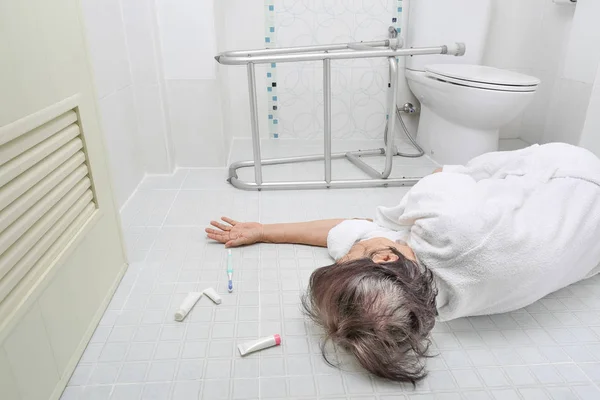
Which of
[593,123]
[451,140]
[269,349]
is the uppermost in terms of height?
[593,123]

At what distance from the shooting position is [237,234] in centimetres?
131

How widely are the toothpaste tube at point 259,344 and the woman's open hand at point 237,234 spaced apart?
422mm

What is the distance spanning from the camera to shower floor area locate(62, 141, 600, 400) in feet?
2.67

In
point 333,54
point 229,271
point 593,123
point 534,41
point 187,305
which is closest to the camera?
point 187,305

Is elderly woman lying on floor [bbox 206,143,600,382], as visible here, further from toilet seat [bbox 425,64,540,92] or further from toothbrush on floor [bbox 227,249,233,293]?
toilet seat [bbox 425,64,540,92]

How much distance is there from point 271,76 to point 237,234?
1.26 metres

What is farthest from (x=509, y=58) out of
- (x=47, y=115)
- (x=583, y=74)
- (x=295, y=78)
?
(x=47, y=115)

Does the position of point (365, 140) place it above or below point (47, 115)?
below

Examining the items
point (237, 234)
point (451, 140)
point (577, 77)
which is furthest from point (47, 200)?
point (577, 77)

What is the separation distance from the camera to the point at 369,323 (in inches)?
30.6

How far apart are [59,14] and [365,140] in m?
1.82

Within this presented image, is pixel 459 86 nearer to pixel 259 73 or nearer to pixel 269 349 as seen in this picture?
pixel 259 73

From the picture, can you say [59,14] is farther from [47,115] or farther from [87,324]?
[87,324]

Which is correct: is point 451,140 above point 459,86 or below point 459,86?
below
